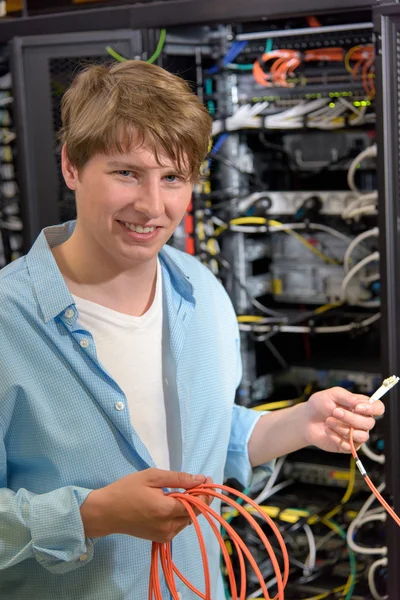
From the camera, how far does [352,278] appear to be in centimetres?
255

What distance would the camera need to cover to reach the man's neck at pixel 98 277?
1299mm

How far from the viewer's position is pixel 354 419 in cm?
124

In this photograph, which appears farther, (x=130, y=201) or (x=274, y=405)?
(x=274, y=405)

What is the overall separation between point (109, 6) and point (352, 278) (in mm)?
1020

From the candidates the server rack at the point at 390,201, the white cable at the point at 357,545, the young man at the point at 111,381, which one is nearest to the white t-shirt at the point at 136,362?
the young man at the point at 111,381

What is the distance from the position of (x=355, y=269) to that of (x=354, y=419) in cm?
127

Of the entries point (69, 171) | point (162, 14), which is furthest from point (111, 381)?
point (162, 14)

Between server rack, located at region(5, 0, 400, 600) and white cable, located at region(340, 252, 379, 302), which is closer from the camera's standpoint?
server rack, located at region(5, 0, 400, 600)

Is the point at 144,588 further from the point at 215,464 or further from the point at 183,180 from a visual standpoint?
the point at 183,180

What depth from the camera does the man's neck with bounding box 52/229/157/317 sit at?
4.26 feet

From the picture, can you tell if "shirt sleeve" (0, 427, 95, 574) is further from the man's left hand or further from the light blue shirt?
the man's left hand

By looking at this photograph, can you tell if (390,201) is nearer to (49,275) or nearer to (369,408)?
(369,408)

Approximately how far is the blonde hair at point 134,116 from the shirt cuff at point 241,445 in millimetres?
443

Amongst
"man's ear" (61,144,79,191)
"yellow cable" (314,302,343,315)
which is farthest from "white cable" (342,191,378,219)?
"man's ear" (61,144,79,191)
